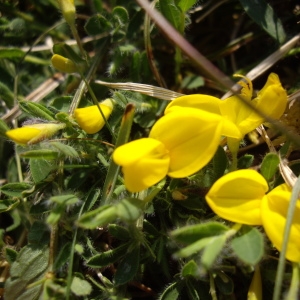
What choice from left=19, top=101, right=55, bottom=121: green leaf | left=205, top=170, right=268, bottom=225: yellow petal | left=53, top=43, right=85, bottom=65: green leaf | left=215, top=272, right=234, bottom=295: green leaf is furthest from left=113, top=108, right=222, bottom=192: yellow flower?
left=53, top=43, right=85, bottom=65: green leaf

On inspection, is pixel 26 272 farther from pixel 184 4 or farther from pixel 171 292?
pixel 184 4

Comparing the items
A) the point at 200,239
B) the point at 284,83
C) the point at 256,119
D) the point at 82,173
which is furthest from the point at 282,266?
the point at 284,83

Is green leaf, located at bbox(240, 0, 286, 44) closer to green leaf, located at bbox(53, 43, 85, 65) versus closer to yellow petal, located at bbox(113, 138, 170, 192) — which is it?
green leaf, located at bbox(53, 43, 85, 65)

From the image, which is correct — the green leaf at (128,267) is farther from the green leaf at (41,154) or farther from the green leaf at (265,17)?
the green leaf at (265,17)

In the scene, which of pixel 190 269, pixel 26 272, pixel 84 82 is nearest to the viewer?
pixel 190 269

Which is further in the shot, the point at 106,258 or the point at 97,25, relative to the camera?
the point at 97,25

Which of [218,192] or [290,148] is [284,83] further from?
[218,192]

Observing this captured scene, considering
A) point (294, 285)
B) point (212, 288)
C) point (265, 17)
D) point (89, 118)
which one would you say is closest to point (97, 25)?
point (89, 118)
